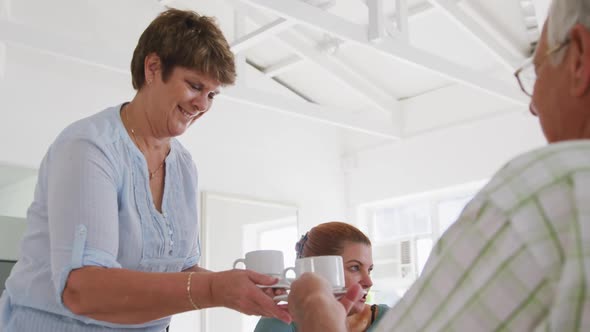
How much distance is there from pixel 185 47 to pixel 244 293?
2.02 feet

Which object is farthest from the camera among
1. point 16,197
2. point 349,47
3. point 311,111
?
point 349,47

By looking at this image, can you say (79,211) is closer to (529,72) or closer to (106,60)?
(529,72)

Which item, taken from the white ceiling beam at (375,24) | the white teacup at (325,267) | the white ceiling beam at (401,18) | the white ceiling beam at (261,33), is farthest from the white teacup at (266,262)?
the white ceiling beam at (401,18)

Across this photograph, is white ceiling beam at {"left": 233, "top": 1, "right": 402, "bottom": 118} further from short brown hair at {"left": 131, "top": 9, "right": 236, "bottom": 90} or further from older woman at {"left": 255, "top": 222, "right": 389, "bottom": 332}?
short brown hair at {"left": 131, "top": 9, "right": 236, "bottom": 90}

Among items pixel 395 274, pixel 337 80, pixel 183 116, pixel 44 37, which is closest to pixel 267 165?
pixel 337 80

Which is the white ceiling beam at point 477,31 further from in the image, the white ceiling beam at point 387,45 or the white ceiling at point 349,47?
the white ceiling beam at point 387,45

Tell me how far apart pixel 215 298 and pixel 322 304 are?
1.64 ft

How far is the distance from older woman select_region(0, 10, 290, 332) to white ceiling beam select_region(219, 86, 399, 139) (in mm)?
4022

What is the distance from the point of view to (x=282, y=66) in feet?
23.1

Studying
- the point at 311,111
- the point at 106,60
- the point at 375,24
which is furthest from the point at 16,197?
the point at 375,24

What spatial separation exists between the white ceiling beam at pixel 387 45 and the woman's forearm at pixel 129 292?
307cm

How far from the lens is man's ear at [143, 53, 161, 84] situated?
1744 millimetres

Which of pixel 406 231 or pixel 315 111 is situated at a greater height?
pixel 315 111

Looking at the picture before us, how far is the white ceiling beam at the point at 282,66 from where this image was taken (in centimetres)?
696
